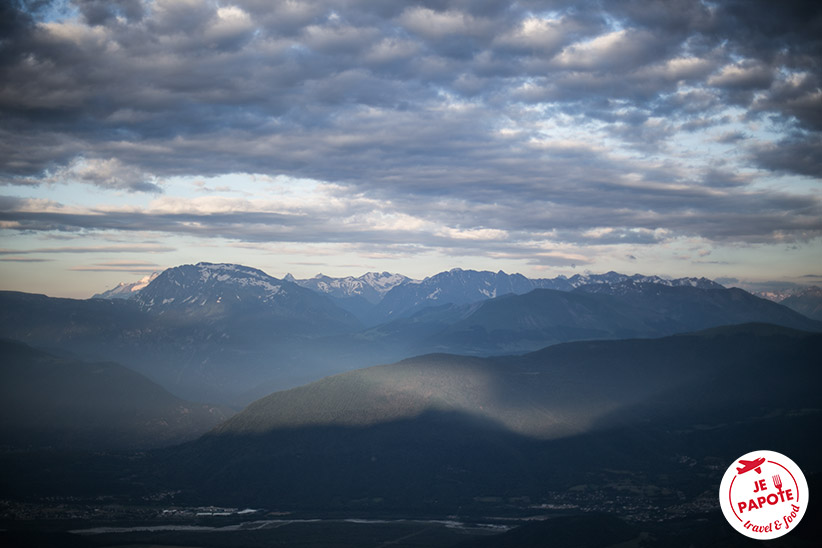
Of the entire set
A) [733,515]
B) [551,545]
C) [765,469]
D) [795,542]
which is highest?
[765,469]

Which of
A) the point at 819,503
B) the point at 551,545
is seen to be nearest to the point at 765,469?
the point at 819,503

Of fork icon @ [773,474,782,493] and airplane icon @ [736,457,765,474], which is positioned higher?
airplane icon @ [736,457,765,474]

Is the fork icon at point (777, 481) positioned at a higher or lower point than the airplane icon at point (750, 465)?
lower

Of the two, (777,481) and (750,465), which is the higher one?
(750,465)

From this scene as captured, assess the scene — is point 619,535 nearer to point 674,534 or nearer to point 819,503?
point 674,534

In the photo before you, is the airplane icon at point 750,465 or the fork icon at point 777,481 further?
the fork icon at point 777,481

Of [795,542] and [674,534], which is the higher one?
[795,542]
